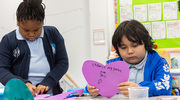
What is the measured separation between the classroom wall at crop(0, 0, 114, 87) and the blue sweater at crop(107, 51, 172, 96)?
1869mm

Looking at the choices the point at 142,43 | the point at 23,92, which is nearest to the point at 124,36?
the point at 142,43

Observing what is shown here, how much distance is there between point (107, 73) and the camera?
3.18ft

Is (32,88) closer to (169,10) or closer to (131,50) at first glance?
(131,50)

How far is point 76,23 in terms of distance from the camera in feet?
10.2

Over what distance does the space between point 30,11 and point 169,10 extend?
7.68 feet

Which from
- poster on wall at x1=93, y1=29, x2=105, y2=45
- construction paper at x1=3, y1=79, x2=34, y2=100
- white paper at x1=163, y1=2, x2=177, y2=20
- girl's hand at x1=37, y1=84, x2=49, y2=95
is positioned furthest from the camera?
poster on wall at x1=93, y1=29, x2=105, y2=45

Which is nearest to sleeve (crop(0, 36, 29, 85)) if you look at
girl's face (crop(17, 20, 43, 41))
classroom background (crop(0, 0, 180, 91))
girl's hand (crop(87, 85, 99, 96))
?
girl's face (crop(17, 20, 43, 41))

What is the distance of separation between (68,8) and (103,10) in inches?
20.9

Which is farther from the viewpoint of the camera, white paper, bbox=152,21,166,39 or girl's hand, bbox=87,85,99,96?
white paper, bbox=152,21,166,39

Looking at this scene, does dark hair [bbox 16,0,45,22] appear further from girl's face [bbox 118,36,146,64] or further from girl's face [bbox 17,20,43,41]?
girl's face [bbox 118,36,146,64]

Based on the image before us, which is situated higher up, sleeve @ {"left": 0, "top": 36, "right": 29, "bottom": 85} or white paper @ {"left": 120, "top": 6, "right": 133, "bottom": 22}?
white paper @ {"left": 120, "top": 6, "right": 133, "bottom": 22}

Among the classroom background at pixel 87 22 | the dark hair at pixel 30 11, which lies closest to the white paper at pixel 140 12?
the classroom background at pixel 87 22

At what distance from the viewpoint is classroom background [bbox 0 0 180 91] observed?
3018 mm

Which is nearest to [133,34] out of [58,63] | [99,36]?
[58,63]
